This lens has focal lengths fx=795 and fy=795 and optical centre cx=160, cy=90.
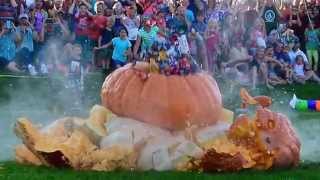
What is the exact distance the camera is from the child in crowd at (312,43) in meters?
17.9

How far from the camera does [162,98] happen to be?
7387 mm

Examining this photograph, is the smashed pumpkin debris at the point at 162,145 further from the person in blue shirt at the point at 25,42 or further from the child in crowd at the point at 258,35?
the child in crowd at the point at 258,35

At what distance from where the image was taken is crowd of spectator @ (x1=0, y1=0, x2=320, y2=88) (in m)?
15.8

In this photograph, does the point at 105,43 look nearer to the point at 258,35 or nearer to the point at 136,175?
the point at 258,35

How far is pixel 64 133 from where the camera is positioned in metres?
7.39

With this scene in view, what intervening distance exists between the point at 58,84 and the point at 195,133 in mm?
7260

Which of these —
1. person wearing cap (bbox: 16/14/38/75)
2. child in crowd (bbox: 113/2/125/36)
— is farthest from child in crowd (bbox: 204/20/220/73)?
person wearing cap (bbox: 16/14/38/75)

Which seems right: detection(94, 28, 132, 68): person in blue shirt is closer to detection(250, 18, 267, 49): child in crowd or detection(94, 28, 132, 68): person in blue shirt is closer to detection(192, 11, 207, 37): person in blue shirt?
detection(192, 11, 207, 37): person in blue shirt

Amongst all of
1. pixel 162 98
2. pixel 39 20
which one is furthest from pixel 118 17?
pixel 162 98

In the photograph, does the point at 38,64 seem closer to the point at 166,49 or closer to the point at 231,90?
the point at 231,90

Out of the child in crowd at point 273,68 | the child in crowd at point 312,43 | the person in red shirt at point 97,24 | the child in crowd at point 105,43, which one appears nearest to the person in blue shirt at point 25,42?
the person in red shirt at point 97,24

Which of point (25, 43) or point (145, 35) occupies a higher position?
point (145, 35)

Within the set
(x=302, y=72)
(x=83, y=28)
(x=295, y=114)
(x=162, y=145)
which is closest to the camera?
(x=162, y=145)

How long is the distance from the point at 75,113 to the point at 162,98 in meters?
4.31
